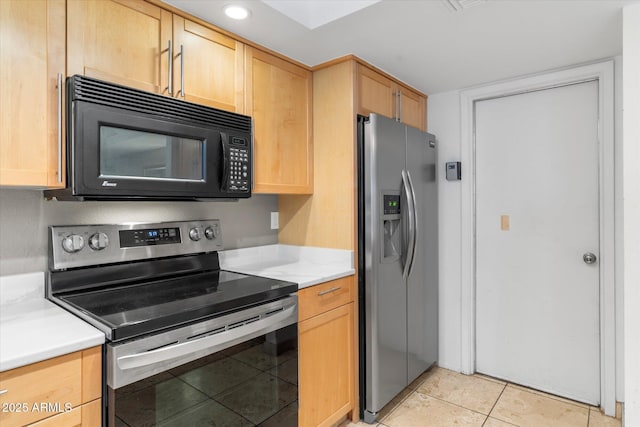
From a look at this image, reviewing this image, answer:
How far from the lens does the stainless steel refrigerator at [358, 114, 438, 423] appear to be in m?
2.19

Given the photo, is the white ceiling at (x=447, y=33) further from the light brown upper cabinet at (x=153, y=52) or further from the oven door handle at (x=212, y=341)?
the oven door handle at (x=212, y=341)

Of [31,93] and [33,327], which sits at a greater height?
[31,93]

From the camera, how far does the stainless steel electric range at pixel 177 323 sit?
119 cm

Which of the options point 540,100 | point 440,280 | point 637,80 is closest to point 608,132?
point 540,100

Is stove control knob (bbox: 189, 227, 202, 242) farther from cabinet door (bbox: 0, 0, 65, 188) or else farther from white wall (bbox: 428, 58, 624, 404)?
white wall (bbox: 428, 58, 624, 404)

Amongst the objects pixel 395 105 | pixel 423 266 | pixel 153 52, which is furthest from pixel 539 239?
pixel 153 52

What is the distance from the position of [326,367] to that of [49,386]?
1282mm

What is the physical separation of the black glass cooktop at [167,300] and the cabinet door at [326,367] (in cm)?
35

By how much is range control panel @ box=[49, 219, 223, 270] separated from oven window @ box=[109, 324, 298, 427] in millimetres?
677

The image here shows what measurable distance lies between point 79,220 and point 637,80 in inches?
97.5

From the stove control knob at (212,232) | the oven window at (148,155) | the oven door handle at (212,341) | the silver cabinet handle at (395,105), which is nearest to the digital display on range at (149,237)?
the stove control knob at (212,232)

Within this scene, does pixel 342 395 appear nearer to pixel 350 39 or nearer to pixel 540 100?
pixel 350 39

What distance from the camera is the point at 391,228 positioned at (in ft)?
7.72

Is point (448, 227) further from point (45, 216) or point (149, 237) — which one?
point (45, 216)
